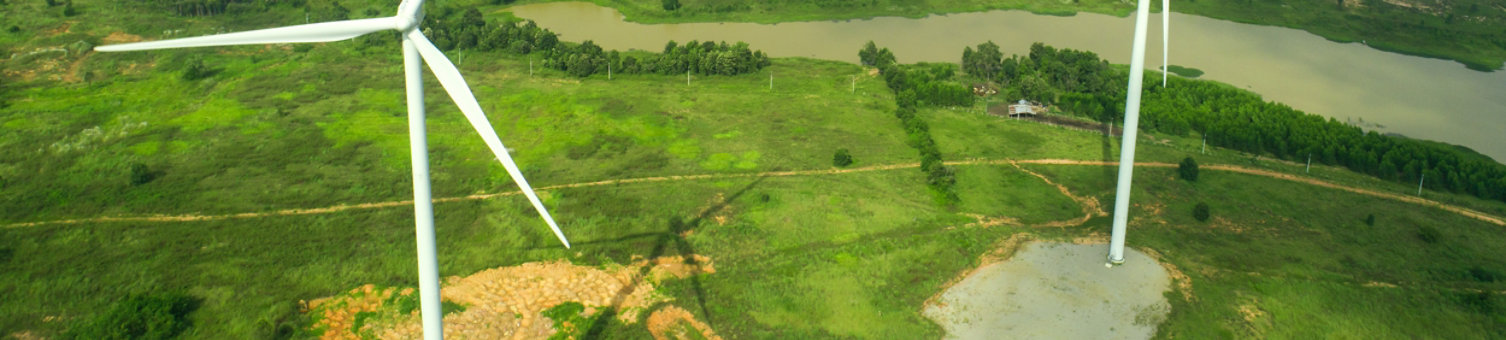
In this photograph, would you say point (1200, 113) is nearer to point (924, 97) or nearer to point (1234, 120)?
point (1234, 120)

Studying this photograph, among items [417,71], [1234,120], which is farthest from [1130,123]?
[1234,120]

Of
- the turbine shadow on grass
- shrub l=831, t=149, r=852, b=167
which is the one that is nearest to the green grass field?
the turbine shadow on grass

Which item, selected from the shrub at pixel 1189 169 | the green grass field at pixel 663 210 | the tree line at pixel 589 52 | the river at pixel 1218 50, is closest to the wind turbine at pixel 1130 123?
the green grass field at pixel 663 210

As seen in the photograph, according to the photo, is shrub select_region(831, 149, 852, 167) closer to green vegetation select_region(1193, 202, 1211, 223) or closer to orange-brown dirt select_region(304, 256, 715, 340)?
orange-brown dirt select_region(304, 256, 715, 340)

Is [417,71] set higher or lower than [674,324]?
higher

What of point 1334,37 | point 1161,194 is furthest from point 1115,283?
point 1334,37

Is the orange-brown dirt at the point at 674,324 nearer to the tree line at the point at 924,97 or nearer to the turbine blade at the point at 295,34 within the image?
the turbine blade at the point at 295,34
